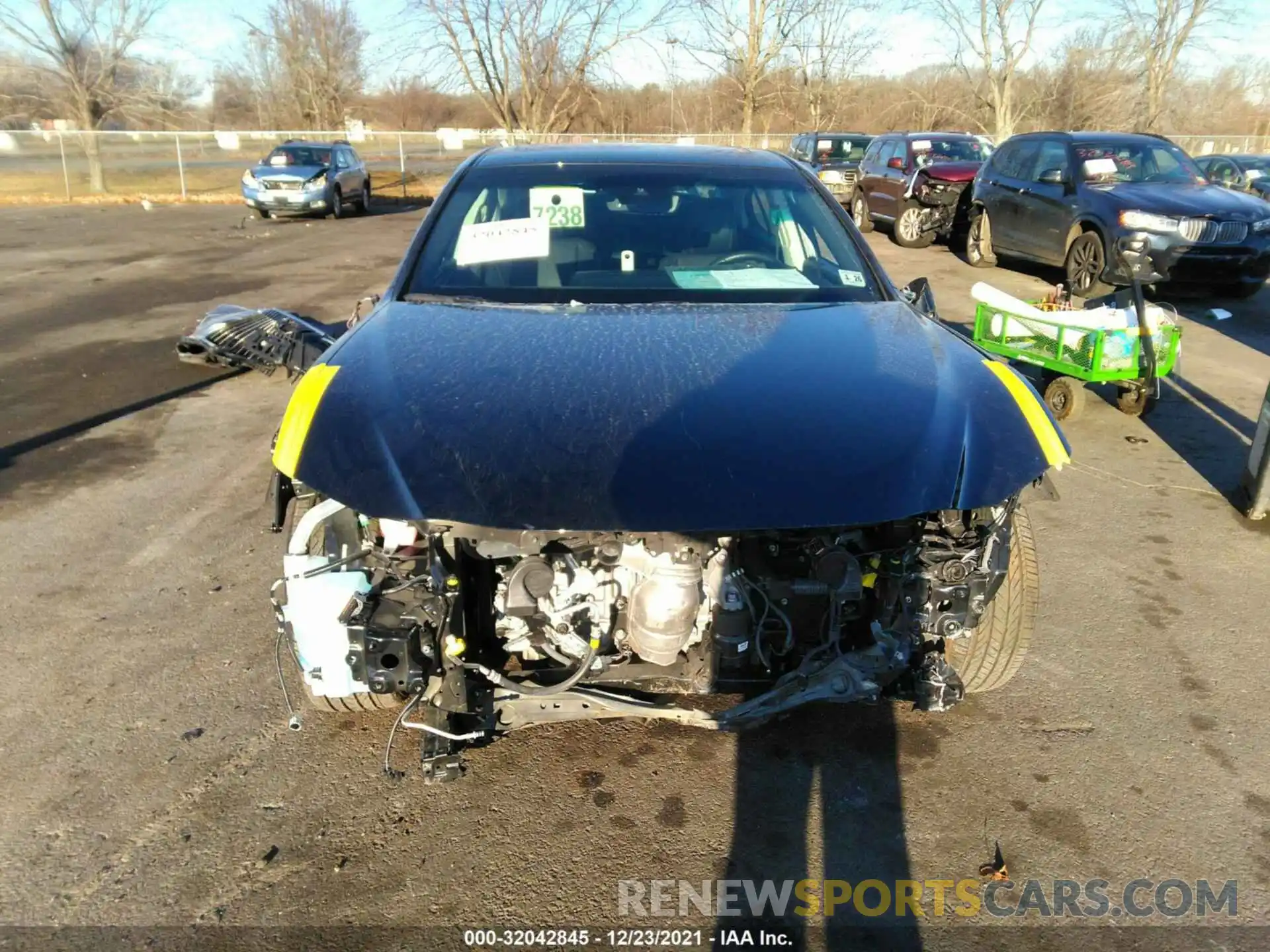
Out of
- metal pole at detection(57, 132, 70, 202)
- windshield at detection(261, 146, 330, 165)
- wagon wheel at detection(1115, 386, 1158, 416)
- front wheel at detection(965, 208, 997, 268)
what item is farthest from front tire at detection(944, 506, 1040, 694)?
metal pole at detection(57, 132, 70, 202)

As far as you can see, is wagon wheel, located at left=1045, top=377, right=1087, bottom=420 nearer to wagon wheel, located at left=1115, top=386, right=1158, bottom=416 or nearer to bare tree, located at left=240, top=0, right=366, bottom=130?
wagon wheel, located at left=1115, top=386, right=1158, bottom=416

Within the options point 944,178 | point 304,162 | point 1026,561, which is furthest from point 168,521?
point 304,162

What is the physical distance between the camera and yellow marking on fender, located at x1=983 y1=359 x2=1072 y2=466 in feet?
8.14

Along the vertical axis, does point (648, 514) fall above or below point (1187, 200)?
below

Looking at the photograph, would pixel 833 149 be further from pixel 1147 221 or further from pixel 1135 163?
pixel 1147 221

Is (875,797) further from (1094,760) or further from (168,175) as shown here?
(168,175)

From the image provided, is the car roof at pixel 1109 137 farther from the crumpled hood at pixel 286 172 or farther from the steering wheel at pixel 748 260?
the crumpled hood at pixel 286 172

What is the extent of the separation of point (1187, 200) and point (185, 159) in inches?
1259

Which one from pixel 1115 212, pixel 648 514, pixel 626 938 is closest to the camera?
pixel 648 514

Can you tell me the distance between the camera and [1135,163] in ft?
35.7

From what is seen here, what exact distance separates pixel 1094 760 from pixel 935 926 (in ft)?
3.13

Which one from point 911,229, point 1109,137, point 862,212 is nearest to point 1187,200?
point 1109,137

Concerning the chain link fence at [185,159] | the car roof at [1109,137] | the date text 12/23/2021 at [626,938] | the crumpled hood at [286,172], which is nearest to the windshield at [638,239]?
the date text 12/23/2021 at [626,938]

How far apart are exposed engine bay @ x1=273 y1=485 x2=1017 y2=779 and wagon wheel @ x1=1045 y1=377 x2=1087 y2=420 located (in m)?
4.25
